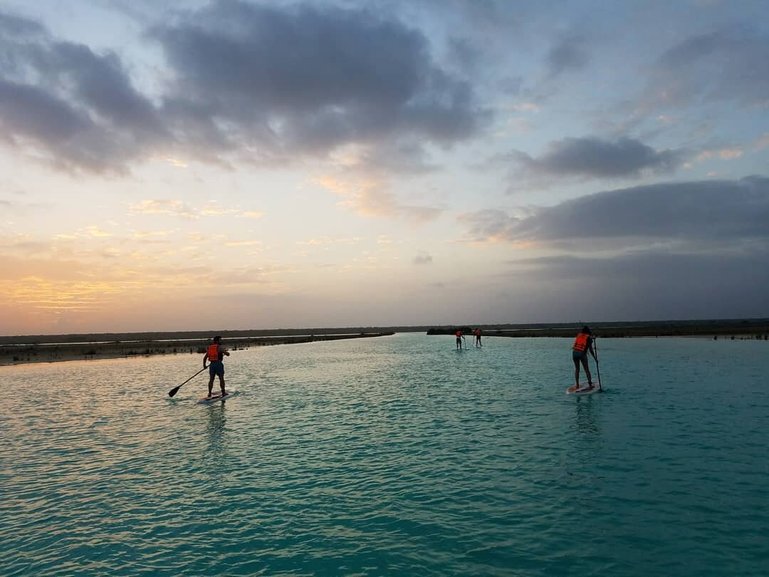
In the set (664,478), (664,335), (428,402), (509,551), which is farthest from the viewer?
(664,335)

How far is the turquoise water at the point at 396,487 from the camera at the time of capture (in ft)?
28.5

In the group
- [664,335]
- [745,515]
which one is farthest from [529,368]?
[664,335]

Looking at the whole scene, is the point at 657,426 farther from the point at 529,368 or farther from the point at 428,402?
the point at 529,368

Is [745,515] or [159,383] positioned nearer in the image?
[745,515]

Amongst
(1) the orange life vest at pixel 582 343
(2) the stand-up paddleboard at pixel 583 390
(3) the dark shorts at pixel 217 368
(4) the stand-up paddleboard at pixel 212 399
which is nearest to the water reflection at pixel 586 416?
(2) the stand-up paddleboard at pixel 583 390

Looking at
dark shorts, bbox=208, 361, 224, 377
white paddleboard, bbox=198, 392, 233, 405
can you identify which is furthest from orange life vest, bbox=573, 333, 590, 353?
dark shorts, bbox=208, 361, 224, 377

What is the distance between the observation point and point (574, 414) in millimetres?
21125

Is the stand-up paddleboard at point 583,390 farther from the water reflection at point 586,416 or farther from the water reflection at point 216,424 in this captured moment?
the water reflection at point 216,424

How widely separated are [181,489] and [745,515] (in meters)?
12.7

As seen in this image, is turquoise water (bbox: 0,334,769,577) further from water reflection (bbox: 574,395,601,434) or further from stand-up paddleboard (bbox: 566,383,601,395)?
stand-up paddleboard (bbox: 566,383,601,395)

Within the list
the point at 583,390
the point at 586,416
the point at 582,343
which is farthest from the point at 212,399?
the point at 582,343

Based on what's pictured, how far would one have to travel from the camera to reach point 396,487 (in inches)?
484

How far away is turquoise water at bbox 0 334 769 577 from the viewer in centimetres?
868

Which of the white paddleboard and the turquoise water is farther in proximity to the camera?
the white paddleboard
